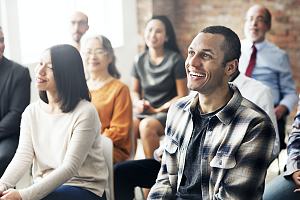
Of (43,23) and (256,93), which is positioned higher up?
(43,23)

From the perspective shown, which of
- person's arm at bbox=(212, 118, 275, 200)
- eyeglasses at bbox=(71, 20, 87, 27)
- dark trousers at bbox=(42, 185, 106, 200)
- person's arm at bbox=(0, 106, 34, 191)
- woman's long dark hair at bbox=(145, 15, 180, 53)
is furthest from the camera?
woman's long dark hair at bbox=(145, 15, 180, 53)

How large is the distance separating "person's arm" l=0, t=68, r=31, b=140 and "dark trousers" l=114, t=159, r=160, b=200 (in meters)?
0.69

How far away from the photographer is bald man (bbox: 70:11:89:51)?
3.36m

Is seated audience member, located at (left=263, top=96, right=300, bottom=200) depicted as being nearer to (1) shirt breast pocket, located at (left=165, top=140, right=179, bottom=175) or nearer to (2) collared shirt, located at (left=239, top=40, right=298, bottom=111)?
(1) shirt breast pocket, located at (left=165, top=140, right=179, bottom=175)

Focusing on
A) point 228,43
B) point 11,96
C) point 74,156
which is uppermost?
point 228,43

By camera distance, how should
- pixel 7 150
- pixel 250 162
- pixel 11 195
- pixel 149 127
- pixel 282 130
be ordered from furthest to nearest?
pixel 149 127 < pixel 282 130 < pixel 7 150 < pixel 11 195 < pixel 250 162

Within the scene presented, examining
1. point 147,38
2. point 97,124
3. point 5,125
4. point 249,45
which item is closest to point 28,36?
point 147,38

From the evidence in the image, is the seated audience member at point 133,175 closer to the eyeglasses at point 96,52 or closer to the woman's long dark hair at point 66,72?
the woman's long dark hair at point 66,72

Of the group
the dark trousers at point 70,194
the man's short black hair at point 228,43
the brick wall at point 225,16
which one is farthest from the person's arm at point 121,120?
the brick wall at point 225,16

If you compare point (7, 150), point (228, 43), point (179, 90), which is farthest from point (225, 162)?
point (179, 90)

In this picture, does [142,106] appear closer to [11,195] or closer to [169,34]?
[169,34]

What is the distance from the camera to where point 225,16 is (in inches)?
200

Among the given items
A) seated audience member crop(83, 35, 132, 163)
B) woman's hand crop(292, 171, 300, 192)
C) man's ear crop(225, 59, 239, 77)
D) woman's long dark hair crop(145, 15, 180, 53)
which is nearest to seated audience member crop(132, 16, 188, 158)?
woman's long dark hair crop(145, 15, 180, 53)

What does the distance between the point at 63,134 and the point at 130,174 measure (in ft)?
1.33
